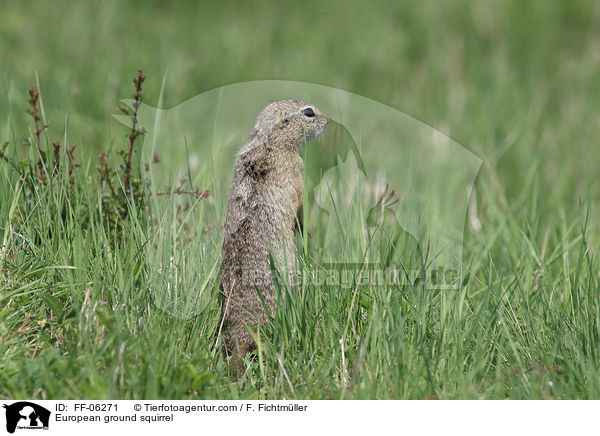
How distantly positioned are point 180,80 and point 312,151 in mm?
3744

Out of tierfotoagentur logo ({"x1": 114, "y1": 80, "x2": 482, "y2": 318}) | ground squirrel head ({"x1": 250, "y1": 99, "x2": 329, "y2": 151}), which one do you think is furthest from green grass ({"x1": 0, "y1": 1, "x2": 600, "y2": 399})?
ground squirrel head ({"x1": 250, "y1": 99, "x2": 329, "y2": 151})

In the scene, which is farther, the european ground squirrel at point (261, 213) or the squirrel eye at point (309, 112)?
the squirrel eye at point (309, 112)

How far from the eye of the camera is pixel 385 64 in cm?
878

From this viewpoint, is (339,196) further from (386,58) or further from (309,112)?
(386,58)

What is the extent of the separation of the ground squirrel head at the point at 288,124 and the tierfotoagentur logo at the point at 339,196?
0.07 meters
